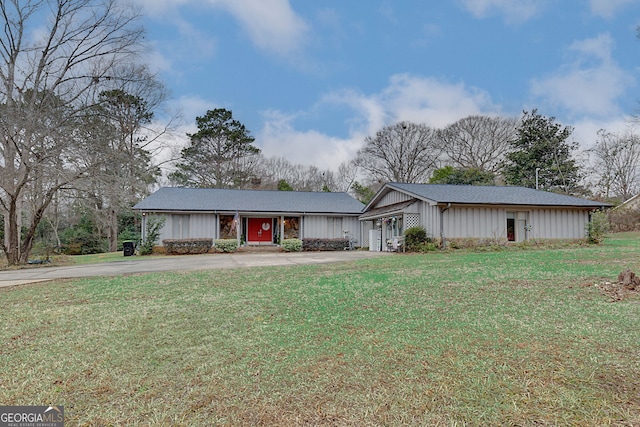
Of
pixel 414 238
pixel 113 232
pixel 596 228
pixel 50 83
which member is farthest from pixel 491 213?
pixel 113 232

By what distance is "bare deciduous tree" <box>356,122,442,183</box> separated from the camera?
3450cm

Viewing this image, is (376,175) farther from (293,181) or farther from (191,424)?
(191,424)

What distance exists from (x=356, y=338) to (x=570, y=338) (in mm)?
2154

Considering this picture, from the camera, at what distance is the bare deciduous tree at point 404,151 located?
1358 inches

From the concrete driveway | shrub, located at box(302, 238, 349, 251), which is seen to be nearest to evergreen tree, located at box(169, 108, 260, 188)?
shrub, located at box(302, 238, 349, 251)

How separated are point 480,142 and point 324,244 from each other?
22.1 m

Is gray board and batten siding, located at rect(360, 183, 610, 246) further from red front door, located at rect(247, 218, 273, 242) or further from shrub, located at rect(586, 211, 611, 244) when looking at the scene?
red front door, located at rect(247, 218, 273, 242)

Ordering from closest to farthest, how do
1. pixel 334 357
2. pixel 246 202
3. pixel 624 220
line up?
1. pixel 334 357
2. pixel 246 202
3. pixel 624 220

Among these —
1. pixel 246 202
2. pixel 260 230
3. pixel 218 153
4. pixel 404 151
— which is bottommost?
pixel 260 230

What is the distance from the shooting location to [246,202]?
2412 centimetres

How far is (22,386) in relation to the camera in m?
2.81

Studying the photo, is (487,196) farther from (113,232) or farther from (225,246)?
(113,232)

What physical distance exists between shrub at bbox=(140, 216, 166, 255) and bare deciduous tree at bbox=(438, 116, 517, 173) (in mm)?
27079

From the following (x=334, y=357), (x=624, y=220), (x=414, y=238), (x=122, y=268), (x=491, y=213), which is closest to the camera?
(x=334, y=357)
